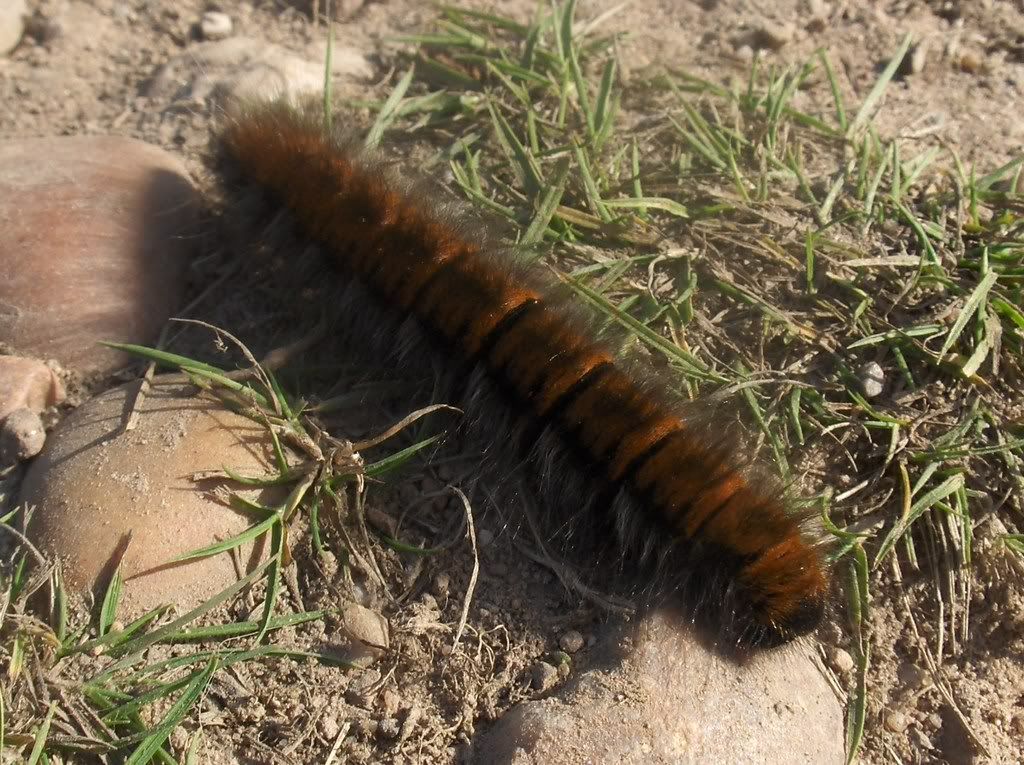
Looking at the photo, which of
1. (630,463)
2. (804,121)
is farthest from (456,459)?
(804,121)

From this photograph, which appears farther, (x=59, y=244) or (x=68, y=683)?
(x=59, y=244)

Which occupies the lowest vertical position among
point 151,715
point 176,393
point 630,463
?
point 151,715

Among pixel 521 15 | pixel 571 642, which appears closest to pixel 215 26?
pixel 521 15

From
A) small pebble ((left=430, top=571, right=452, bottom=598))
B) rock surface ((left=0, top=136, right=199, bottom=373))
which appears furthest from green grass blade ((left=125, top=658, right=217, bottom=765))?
rock surface ((left=0, top=136, right=199, bottom=373))

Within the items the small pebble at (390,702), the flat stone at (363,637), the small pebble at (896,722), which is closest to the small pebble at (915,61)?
the small pebble at (896,722)

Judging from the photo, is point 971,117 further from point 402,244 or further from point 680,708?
point 680,708

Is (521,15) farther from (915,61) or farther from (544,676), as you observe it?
(544,676)

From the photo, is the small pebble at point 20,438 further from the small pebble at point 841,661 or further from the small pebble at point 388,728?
the small pebble at point 841,661
